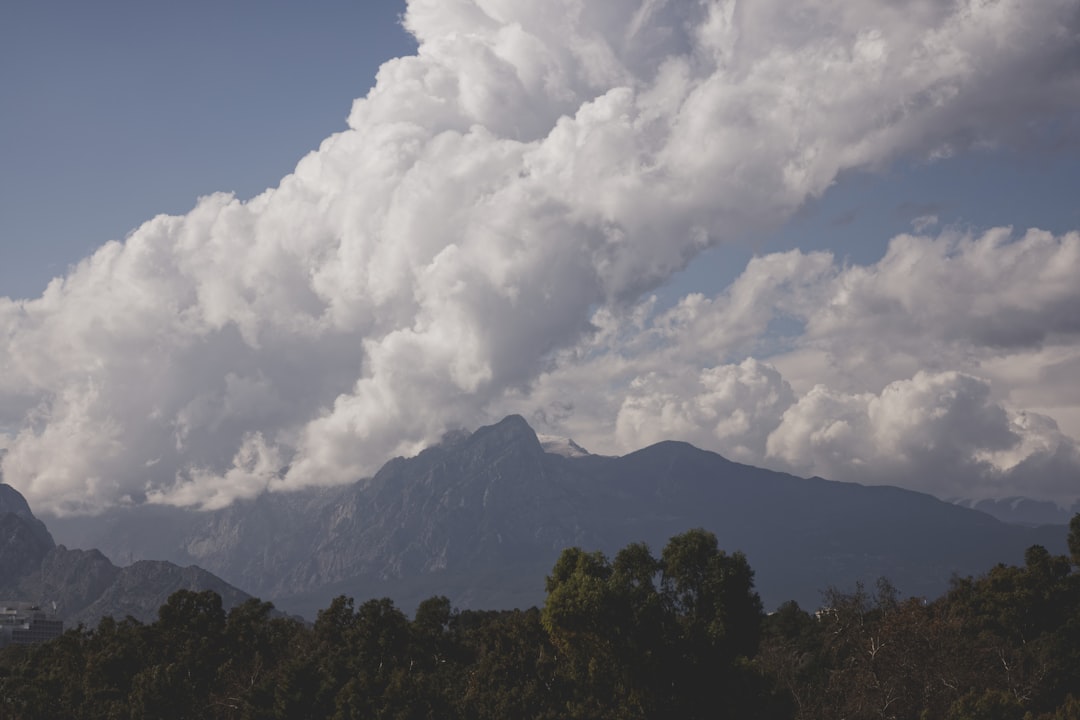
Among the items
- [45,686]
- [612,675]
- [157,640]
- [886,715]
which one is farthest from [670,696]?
[45,686]

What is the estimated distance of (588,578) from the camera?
224ft

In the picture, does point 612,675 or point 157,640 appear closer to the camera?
point 612,675

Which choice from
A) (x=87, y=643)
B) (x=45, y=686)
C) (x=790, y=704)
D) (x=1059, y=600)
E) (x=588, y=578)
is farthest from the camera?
(x=1059, y=600)

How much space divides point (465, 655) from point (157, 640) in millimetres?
27958

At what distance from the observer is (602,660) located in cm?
6938

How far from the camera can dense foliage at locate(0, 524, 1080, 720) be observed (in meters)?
68.8

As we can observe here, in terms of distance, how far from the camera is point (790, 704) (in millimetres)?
75250

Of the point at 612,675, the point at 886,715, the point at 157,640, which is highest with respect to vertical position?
the point at 157,640

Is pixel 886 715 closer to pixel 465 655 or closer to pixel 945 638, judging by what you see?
pixel 945 638

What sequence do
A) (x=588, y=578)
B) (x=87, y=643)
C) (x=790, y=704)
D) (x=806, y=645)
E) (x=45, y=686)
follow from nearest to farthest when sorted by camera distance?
(x=588, y=578) < (x=790, y=704) < (x=45, y=686) < (x=87, y=643) < (x=806, y=645)

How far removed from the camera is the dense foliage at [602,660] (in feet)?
226

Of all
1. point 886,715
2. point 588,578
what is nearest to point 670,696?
point 588,578

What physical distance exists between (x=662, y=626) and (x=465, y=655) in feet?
114

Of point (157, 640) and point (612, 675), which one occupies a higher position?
point (157, 640)
